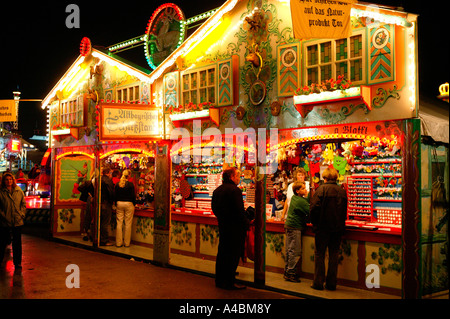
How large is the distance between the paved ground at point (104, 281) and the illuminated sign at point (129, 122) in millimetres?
3063

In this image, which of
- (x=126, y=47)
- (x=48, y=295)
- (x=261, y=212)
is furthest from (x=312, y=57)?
(x=126, y=47)

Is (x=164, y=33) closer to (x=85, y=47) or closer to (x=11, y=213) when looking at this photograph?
(x=85, y=47)

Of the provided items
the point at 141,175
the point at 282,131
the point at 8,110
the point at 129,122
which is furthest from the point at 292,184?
the point at 8,110

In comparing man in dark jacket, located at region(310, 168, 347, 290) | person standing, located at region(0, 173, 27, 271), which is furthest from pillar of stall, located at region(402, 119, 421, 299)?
person standing, located at region(0, 173, 27, 271)

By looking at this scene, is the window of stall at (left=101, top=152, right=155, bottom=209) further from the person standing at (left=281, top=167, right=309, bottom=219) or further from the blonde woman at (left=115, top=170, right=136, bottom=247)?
the person standing at (left=281, top=167, right=309, bottom=219)

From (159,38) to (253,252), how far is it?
664cm

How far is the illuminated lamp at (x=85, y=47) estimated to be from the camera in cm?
1555

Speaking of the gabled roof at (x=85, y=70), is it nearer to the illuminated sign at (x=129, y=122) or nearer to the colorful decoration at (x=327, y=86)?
the illuminated sign at (x=129, y=122)

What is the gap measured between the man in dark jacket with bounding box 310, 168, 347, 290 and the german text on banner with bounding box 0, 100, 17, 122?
12.4m

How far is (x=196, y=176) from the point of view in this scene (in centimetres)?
1322

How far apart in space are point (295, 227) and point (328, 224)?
0.87 m

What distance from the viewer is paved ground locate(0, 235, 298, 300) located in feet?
27.5

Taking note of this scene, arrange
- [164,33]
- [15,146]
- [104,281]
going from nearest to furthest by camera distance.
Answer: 1. [104,281]
2. [164,33]
3. [15,146]

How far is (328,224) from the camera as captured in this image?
27.7ft
